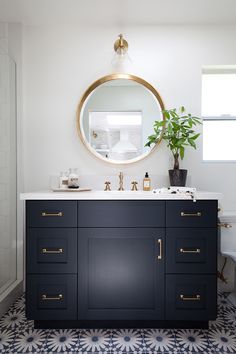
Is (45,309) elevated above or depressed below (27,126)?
below

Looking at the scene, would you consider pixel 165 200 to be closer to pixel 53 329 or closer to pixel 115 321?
pixel 115 321

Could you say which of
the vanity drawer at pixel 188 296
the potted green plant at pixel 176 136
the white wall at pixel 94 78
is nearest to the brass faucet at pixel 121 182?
the white wall at pixel 94 78

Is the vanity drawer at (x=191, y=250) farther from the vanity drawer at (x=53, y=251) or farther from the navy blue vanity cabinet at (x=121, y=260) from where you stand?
the vanity drawer at (x=53, y=251)

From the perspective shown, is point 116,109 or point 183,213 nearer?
point 183,213

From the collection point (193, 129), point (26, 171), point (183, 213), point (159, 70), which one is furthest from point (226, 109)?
point (26, 171)

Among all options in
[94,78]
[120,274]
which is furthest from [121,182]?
[94,78]

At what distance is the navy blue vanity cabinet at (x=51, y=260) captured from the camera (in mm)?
1477

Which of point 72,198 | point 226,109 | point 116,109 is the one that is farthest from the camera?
point 226,109

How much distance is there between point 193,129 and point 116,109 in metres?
0.73

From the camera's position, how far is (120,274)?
1.47 metres

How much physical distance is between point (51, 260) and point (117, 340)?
686 mm

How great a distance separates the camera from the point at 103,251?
1.48 metres

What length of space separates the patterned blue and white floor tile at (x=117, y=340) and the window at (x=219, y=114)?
4.68ft

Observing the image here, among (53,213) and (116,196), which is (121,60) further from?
(53,213)
